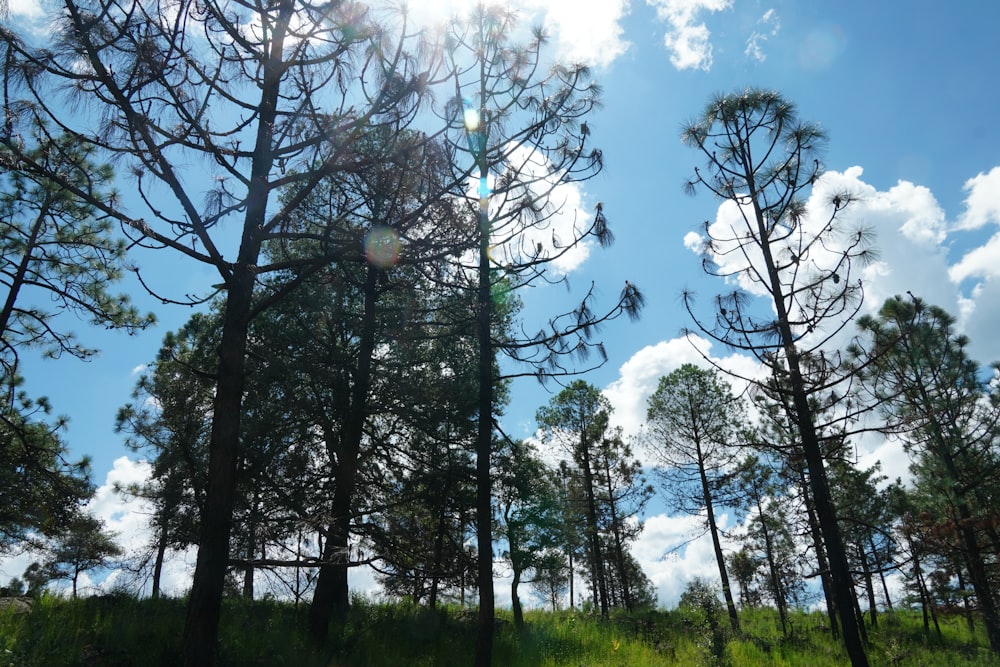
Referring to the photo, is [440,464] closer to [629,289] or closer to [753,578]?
[629,289]

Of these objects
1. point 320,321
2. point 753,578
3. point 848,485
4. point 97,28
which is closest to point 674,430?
point 848,485

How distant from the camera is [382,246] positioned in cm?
548

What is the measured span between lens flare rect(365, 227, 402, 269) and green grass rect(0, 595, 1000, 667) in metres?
5.92

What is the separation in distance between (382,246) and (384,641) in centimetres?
839

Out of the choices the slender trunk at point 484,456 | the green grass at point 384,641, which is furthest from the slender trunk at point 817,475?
the green grass at point 384,641

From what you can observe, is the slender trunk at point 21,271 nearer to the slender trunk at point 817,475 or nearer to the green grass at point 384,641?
the green grass at point 384,641

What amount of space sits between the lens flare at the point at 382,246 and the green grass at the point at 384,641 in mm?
5920

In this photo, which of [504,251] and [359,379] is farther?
[359,379]

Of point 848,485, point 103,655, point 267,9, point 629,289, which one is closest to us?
point 267,9

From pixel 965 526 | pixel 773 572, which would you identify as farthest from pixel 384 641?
pixel 773 572

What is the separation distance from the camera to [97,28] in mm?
5066

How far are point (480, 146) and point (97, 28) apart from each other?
553cm

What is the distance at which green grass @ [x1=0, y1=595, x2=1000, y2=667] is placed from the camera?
7625mm

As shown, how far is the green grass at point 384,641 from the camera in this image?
7.62 meters
